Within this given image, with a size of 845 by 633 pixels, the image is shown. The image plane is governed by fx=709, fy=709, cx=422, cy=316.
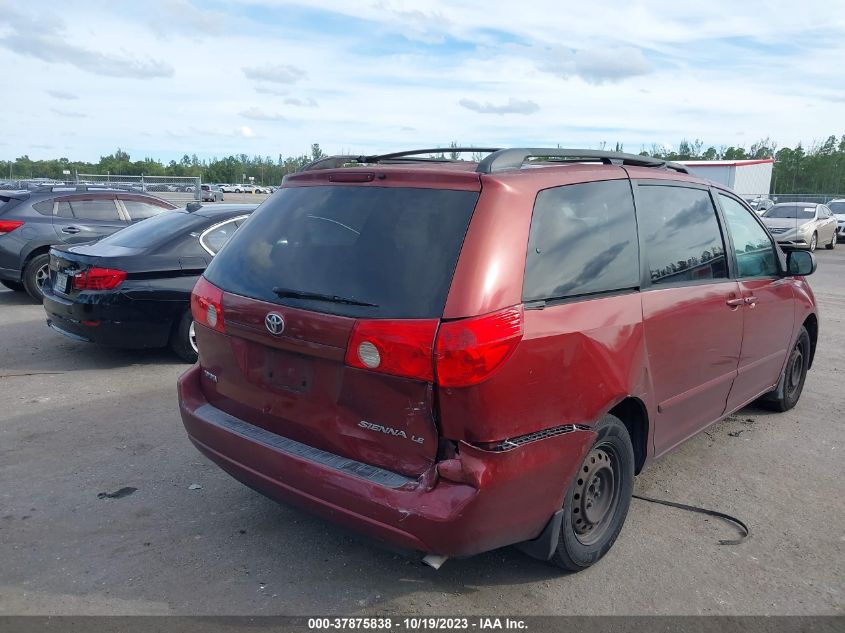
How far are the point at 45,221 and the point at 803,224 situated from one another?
2116 cm

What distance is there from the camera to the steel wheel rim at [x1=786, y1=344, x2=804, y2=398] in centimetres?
562

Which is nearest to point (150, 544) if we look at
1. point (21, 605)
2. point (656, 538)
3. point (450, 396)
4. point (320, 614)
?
point (21, 605)

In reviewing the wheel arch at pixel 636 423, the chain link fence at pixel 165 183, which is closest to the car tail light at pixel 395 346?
the wheel arch at pixel 636 423

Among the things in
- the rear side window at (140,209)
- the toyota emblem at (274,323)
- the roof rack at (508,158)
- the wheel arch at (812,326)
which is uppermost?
the roof rack at (508,158)

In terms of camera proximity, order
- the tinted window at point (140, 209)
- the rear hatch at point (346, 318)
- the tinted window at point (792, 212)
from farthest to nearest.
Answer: the tinted window at point (792, 212) < the tinted window at point (140, 209) < the rear hatch at point (346, 318)

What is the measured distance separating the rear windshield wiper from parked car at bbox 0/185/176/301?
302 inches

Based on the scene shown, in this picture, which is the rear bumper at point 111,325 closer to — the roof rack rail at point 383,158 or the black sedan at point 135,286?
the black sedan at point 135,286

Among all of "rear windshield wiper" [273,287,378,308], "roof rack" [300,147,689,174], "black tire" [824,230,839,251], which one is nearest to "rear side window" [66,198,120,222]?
"roof rack" [300,147,689,174]

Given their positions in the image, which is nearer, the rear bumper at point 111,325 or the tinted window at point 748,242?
the tinted window at point 748,242

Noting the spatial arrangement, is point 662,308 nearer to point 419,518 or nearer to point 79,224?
point 419,518

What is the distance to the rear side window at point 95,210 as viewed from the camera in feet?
35.8

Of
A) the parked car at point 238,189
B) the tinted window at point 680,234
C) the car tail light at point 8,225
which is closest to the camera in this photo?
the tinted window at point 680,234

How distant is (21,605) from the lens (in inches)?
117

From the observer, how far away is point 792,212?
2311 centimetres
